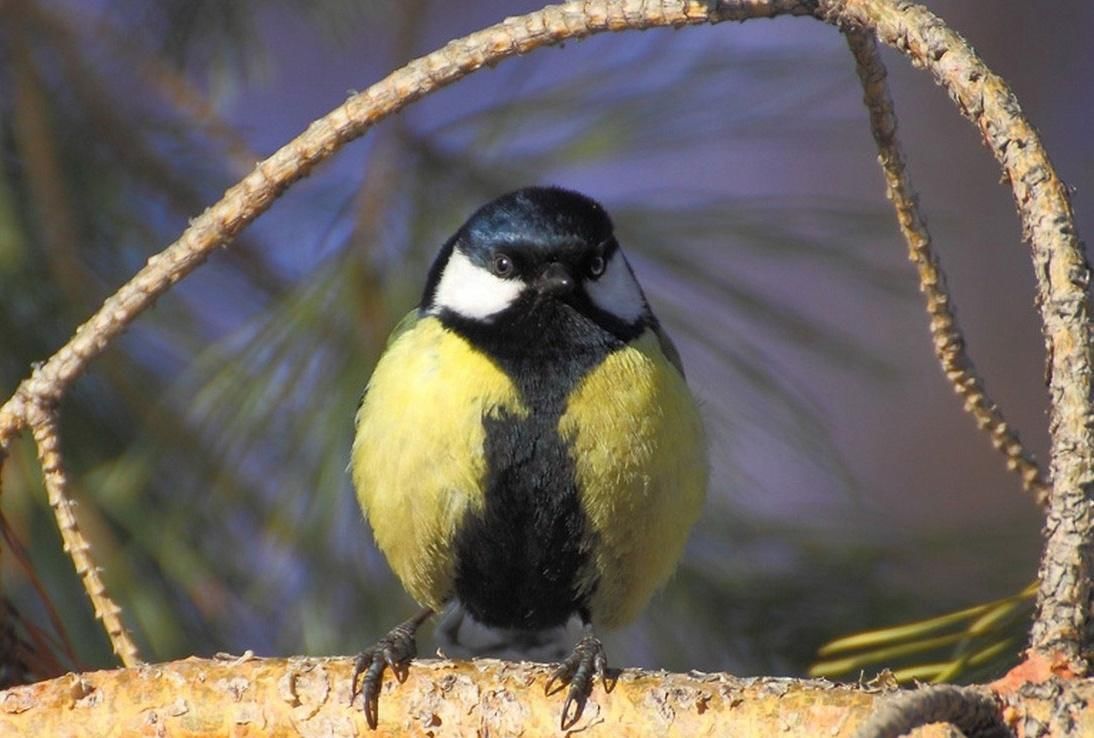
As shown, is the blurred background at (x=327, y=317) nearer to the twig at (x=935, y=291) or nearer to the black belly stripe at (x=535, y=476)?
the black belly stripe at (x=535, y=476)

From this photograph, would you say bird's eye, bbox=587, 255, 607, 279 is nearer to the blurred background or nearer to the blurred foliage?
the blurred background

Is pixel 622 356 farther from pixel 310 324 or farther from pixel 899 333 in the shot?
pixel 899 333

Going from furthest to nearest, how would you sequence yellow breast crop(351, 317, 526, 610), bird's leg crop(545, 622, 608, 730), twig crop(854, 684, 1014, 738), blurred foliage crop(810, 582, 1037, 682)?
yellow breast crop(351, 317, 526, 610) → blurred foliage crop(810, 582, 1037, 682) → bird's leg crop(545, 622, 608, 730) → twig crop(854, 684, 1014, 738)

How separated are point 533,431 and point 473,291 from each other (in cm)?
17

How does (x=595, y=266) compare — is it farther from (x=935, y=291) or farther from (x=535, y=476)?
(x=935, y=291)

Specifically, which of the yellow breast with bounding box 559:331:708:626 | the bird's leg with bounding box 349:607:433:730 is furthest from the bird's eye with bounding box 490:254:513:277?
the bird's leg with bounding box 349:607:433:730

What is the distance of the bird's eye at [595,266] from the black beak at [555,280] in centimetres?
3

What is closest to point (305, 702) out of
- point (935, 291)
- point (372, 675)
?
point (372, 675)

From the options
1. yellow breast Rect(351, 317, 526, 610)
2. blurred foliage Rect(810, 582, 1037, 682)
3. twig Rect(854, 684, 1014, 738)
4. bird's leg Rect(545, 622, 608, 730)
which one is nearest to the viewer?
twig Rect(854, 684, 1014, 738)

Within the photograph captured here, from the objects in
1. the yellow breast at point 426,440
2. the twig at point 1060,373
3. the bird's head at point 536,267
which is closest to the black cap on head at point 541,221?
the bird's head at point 536,267

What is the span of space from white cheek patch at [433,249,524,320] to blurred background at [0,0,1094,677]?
0.39 ft

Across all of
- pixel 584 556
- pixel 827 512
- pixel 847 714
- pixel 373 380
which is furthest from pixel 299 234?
pixel 847 714

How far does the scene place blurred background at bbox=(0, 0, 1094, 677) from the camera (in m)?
1.42

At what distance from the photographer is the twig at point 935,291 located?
3.23 feet
